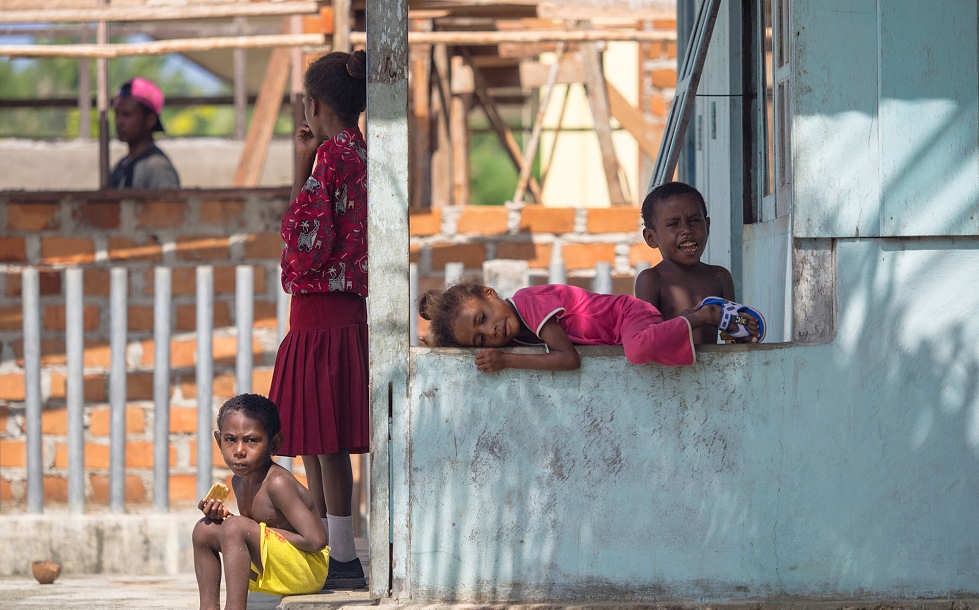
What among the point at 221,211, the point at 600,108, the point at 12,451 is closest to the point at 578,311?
the point at 221,211

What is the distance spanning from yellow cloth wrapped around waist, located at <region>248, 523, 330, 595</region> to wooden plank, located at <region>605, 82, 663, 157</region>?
197 inches

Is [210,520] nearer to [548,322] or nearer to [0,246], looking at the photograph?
[548,322]

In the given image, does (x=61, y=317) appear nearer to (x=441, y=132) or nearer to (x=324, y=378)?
(x=441, y=132)

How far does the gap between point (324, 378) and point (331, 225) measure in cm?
48

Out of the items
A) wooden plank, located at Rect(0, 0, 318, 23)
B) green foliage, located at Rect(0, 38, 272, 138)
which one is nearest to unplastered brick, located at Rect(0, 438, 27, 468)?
wooden plank, located at Rect(0, 0, 318, 23)

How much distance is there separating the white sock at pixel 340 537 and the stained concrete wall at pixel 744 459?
1.77 feet

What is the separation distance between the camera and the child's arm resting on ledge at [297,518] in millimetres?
3703

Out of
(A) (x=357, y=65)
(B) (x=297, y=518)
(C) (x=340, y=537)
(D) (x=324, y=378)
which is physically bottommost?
(C) (x=340, y=537)

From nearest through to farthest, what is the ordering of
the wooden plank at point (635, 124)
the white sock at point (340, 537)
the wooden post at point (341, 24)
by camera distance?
1. the white sock at point (340, 537)
2. the wooden post at point (341, 24)
3. the wooden plank at point (635, 124)

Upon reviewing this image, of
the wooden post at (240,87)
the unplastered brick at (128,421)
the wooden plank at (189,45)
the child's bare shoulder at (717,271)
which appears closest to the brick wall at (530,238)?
the wooden plank at (189,45)

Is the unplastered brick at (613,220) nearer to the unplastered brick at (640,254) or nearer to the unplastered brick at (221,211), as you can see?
the unplastered brick at (640,254)

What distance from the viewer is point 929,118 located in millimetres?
3578

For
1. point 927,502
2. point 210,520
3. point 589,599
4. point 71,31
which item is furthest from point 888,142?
point 71,31

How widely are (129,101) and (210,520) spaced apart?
13.3ft
